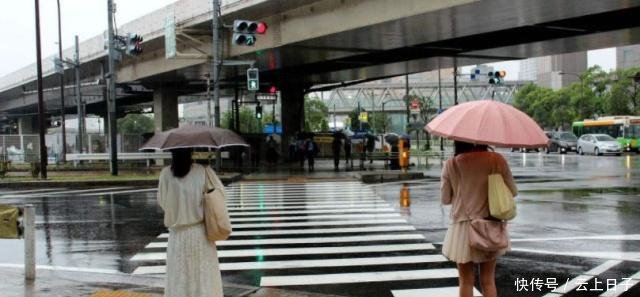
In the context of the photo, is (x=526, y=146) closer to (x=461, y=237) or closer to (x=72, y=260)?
(x=461, y=237)

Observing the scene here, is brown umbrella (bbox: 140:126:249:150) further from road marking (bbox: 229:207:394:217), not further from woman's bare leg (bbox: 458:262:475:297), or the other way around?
road marking (bbox: 229:207:394:217)

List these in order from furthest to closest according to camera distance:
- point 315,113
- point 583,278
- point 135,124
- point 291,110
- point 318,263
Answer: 1. point 135,124
2. point 315,113
3. point 291,110
4. point 318,263
5. point 583,278

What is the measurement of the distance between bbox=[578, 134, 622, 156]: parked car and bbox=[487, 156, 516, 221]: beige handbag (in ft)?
153

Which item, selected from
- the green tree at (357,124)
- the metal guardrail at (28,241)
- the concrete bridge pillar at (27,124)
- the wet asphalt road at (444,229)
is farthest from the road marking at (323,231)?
the concrete bridge pillar at (27,124)

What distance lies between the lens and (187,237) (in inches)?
205

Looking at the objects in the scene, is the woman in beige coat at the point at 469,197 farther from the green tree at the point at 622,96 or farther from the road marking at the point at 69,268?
the green tree at the point at 622,96

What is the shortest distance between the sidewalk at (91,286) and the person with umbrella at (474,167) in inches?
79.8

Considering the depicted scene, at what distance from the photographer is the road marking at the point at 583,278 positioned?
7.15m

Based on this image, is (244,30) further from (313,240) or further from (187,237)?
(187,237)

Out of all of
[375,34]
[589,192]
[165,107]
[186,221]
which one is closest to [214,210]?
[186,221]

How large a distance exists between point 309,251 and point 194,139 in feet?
16.9

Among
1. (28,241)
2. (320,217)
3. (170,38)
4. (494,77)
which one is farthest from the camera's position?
(494,77)

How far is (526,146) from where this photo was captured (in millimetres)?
5090

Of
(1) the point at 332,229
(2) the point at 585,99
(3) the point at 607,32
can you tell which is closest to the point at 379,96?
(2) the point at 585,99
